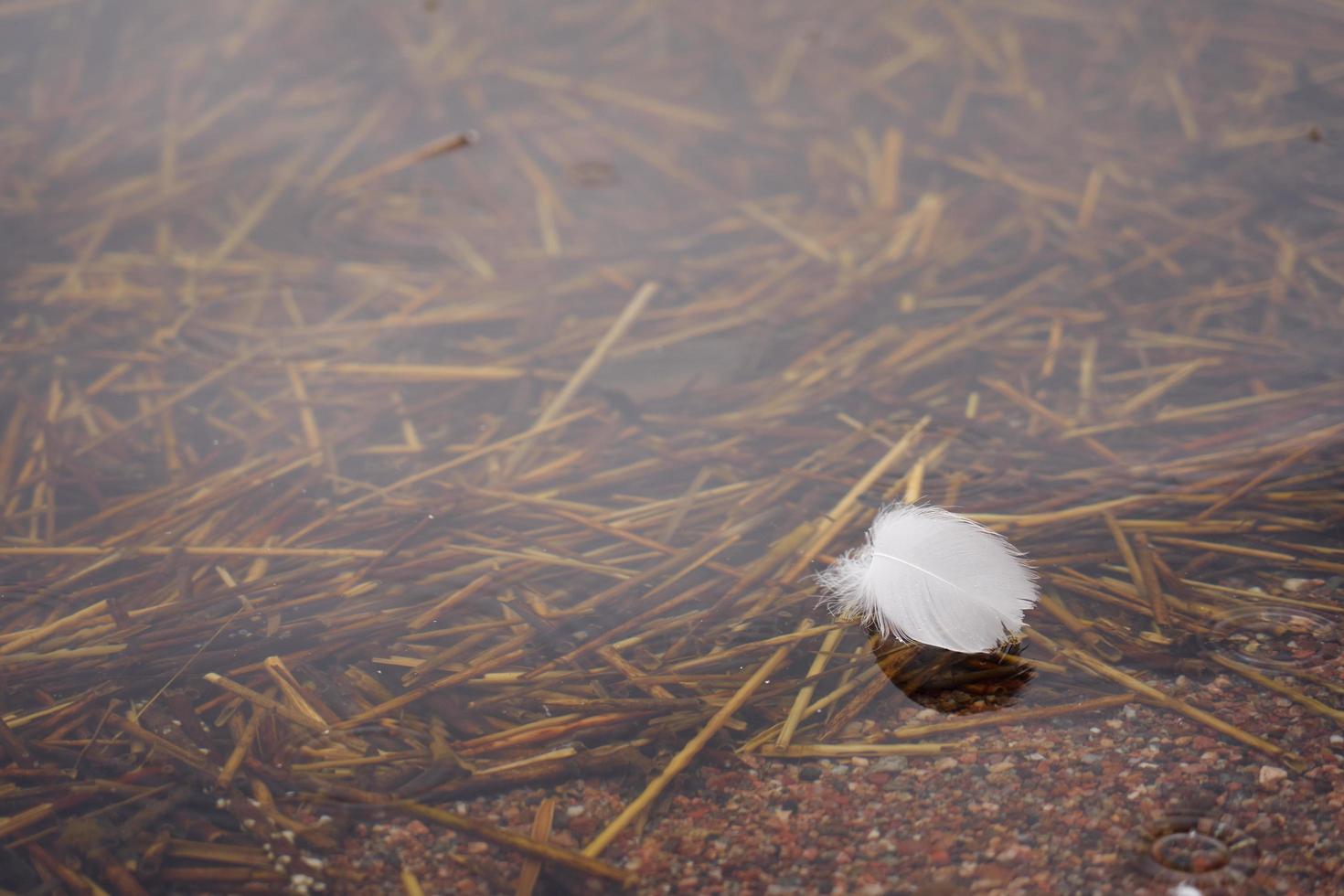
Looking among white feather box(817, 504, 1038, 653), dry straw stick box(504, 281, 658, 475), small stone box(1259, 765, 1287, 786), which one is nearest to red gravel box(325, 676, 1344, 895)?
small stone box(1259, 765, 1287, 786)

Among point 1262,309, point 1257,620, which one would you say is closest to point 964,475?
point 1257,620

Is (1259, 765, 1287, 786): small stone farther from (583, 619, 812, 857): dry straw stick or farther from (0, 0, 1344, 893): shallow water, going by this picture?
(583, 619, 812, 857): dry straw stick

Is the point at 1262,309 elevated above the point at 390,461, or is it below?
above

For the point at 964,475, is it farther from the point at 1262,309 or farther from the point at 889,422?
the point at 1262,309

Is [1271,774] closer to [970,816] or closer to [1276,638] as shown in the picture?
[1276,638]

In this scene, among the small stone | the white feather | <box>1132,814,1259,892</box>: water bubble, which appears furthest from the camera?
the white feather

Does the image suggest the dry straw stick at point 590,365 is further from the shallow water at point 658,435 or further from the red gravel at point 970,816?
the red gravel at point 970,816
